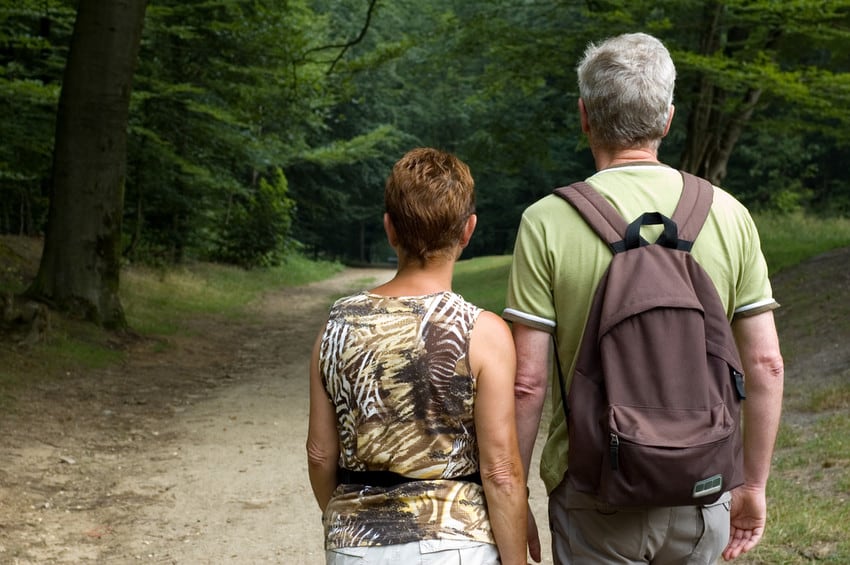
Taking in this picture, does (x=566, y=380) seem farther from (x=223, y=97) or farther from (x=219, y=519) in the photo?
(x=223, y=97)

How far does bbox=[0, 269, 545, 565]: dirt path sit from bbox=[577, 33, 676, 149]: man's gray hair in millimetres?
3453

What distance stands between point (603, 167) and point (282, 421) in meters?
6.76

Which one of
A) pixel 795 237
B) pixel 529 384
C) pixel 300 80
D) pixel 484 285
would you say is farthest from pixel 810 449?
pixel 484 285

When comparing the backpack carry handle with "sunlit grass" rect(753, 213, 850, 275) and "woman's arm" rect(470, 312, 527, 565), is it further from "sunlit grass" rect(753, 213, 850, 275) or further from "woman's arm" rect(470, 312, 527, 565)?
"sunlit grass" rect(753, 213, 850, 275)

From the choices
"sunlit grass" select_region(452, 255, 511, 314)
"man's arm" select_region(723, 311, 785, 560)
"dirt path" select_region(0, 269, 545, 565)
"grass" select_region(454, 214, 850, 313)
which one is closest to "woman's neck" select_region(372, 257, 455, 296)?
"man's arm" select_region(723, 311, 785, 560)

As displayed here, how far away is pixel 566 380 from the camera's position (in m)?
A: 2.49

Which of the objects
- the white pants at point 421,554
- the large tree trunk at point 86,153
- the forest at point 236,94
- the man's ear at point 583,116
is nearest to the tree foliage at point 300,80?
the forest at point 236,94

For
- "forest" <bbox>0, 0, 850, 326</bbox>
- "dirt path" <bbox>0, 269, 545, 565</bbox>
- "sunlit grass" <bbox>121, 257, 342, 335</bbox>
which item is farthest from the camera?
"sunlit grass" <bbox>121, 257, 342, 335</bbox>

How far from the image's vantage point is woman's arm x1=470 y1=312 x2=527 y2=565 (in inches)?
93.2

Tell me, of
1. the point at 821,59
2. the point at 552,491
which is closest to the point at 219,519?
the point at 552,491

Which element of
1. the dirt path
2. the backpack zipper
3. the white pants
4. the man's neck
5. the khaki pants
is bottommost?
the dirt path

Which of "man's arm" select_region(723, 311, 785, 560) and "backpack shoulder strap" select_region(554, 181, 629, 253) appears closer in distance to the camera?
"backpack shoulder strap" select_region(554, 181, 629, 253)

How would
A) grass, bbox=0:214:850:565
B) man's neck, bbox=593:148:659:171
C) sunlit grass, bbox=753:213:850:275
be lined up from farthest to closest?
1. sunlit grass, bbox=753:213:850:275
2. grass, bbox=0:214:850:565
3. man's neck, bbox=593:148:659:171

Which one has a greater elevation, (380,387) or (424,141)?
(380,387)
